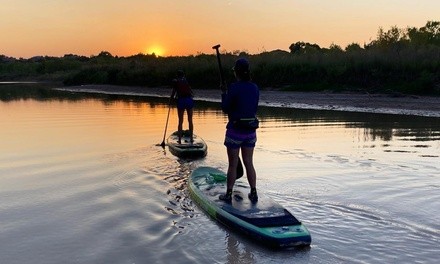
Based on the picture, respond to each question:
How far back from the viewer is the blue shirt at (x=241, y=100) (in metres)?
6.85

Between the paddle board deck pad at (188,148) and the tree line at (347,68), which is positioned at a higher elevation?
the tree line at (347,68)

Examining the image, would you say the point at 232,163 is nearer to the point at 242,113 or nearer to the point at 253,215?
the point at 242,113

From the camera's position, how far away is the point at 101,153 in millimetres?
13180

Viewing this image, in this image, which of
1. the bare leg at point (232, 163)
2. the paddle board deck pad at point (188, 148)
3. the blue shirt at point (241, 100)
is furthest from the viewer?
the paddle board deck pad at point (188, 148)

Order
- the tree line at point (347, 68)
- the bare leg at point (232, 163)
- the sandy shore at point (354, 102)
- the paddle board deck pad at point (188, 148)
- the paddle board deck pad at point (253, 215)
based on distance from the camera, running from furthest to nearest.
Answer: the tree line at point (347, 68) < the sandy shore at point (354, 102) < the paddle board deck pad at point (188, 148) < the bare leg at point (232, 163) < the paddle board deck pad at point (253, 215)

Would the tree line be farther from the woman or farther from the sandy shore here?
the woman

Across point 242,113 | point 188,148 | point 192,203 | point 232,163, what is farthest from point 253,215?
point 188,148

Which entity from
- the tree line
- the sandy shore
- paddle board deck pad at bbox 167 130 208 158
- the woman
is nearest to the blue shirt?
the woman

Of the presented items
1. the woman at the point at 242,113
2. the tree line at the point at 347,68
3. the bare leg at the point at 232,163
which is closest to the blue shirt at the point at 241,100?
the woman at the point at 242,113

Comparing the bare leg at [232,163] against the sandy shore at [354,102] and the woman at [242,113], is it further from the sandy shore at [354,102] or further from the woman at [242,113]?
the sandy shore at [354,102]

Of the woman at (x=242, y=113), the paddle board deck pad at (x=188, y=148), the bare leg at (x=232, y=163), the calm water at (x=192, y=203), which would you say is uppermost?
the woman at (x=242, y=113)

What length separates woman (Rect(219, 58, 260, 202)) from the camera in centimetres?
686

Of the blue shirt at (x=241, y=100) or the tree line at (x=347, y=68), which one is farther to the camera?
the tree line at (x=347, y=68)

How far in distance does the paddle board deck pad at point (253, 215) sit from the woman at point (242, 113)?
10.3 inches
